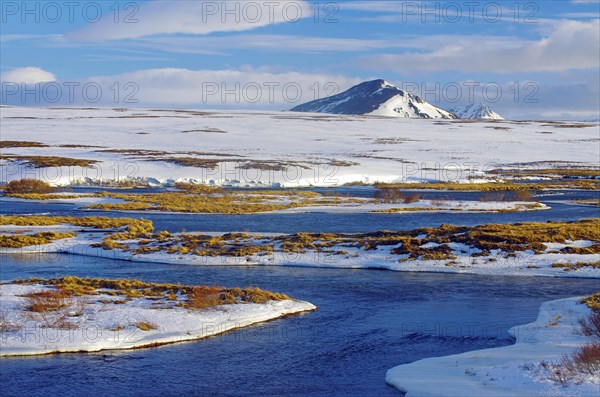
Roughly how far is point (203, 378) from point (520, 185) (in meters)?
62.7

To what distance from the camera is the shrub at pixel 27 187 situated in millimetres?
62094

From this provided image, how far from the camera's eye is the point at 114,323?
20.1 meters

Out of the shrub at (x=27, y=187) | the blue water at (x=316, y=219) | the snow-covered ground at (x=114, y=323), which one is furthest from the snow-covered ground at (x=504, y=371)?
the shrub at (x=27, y=187)

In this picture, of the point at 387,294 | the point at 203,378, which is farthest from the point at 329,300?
the point at 203,378

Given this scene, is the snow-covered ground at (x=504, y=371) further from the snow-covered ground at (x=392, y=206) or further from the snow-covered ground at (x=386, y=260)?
the snow-covered ground at (x=392, y=206)

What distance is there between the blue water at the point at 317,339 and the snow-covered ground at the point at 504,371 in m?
0.58

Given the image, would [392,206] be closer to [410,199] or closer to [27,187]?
[410,199]

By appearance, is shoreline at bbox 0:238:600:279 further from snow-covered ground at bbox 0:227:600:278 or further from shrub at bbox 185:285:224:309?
shrub at bbox 185:285:224:309

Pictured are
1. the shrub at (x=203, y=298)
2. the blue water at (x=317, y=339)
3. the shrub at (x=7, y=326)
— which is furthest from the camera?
the shrub at (x=203, y=298)

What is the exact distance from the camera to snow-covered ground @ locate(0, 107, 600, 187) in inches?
2995

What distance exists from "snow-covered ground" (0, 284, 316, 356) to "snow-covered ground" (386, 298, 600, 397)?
5.83 m

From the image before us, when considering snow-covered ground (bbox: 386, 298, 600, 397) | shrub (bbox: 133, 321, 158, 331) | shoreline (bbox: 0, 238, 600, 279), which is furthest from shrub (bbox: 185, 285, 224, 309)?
shoreline (bbox: 0, 238, 600, 279)

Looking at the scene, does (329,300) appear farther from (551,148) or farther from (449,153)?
(551,148)

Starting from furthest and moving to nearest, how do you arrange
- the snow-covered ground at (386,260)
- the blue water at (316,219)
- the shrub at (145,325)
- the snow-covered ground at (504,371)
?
the blue water at (316,219) → the snow-covered ground at (386,260) → the shrub at (145,325) → the snow-covered ground at (504,371)
